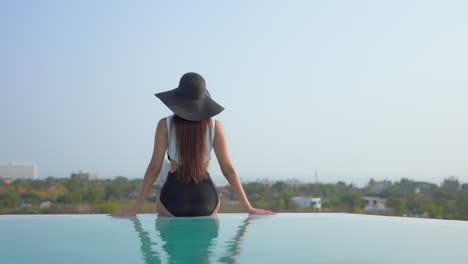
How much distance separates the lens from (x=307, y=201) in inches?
2467

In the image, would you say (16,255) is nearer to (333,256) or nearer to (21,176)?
(333,256)

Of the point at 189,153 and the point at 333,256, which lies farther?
the point at 189,153

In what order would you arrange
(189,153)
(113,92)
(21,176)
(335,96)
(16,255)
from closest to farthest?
(16,255) < (189,153) < (113,92) < (335,96) < (21,176)

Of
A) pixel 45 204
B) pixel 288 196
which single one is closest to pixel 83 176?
pixel 45 204

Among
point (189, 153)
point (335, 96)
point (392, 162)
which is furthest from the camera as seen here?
point (392, 162)

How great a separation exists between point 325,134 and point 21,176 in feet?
173

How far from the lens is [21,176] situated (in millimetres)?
84500

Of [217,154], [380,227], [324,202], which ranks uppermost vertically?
[217,154]

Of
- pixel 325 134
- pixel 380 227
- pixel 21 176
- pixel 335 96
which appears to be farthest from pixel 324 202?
pixel 380 227

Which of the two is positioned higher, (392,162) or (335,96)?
(335,96)

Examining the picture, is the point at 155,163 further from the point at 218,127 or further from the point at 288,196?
the point at 288,196

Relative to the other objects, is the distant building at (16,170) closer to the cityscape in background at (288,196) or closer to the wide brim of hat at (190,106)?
the cityscape in background at (288,196)

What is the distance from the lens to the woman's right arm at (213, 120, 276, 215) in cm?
376

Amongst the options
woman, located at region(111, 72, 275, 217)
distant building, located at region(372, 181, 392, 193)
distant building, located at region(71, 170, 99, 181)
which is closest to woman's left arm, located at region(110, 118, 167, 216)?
woman, located at region(111, 72, 275, 217)
